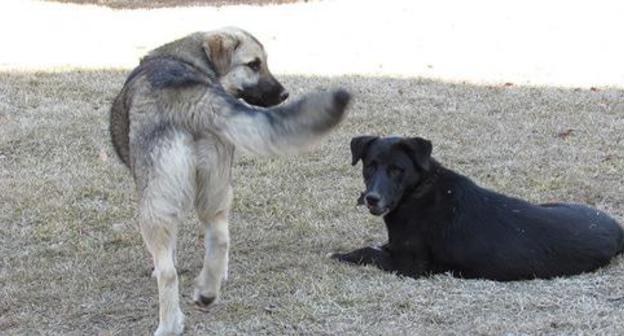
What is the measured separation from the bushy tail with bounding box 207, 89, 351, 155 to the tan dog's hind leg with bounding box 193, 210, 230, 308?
68cm

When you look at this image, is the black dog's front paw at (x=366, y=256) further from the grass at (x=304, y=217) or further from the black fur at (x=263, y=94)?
the black fur at (x=263, y=94)

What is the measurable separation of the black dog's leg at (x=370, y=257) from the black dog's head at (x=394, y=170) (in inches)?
10.5

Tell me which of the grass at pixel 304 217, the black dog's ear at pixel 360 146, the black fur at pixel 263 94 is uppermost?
the black fur at pixel 263 94

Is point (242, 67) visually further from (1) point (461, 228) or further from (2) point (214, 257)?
(1) point (461, 228)

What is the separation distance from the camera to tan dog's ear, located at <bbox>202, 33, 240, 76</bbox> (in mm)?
5715

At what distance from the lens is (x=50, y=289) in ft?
19.0

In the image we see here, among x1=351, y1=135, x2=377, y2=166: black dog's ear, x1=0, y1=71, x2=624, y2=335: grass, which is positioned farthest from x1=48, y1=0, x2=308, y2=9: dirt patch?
x1=351, y1=135, x2=377, y2=166: black dog's ear

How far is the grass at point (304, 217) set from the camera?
203 inches

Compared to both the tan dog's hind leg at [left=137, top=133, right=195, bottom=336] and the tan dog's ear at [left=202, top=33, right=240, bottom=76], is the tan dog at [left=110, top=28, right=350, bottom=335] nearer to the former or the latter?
the tan dog's hind leg at [left=137, top=133, right=195, bottom=336]

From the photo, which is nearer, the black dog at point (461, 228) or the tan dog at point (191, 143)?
the tan dog at point (191, 143)

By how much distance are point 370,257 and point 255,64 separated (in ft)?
4.77

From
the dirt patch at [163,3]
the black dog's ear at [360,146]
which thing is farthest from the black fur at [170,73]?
the dirt patch at [163,3]

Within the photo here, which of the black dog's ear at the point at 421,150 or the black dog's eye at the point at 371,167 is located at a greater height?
the black dog's ear at the point at 421,150

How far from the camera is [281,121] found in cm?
446
